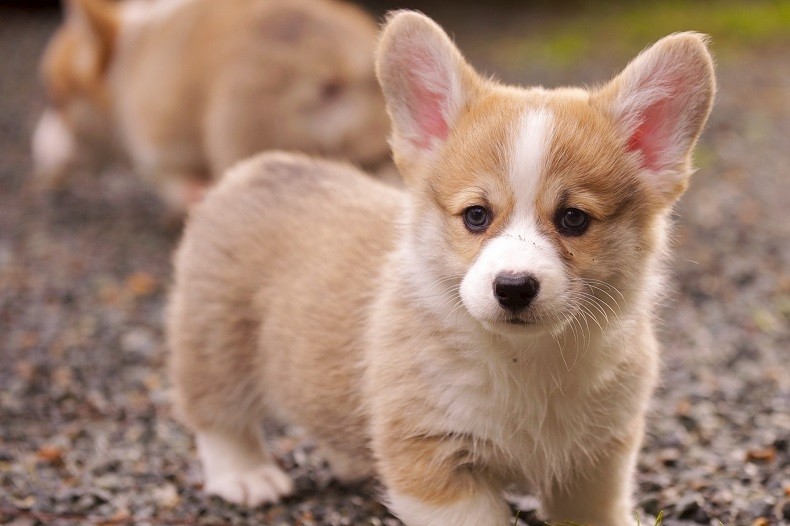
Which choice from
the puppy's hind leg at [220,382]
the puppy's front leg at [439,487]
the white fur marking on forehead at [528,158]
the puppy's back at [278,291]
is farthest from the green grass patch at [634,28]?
the puppy's front leg at [439,487]

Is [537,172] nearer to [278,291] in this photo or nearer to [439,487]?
[439,487]

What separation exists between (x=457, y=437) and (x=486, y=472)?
6.1 inches

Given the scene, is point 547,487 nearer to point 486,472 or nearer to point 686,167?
point 486,472

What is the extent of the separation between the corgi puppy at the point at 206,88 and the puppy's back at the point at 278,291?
2.38 m

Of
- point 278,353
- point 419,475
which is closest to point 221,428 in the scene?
point 278,353

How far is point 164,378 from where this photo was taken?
15.7 ft

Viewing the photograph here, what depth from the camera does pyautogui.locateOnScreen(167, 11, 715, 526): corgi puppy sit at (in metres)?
2.73

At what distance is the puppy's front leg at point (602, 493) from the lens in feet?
10.1

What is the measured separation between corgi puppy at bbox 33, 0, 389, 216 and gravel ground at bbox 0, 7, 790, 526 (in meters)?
0.49

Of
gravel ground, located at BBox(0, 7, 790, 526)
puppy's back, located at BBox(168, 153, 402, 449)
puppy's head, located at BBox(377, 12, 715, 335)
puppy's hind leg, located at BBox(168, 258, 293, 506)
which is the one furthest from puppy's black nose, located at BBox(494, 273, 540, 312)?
puppy's hind leg, located at BBox(168, 258, 293, 506)

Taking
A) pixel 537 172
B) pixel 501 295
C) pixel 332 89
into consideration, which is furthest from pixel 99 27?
pixel 501 295

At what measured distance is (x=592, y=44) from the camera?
1229 cm

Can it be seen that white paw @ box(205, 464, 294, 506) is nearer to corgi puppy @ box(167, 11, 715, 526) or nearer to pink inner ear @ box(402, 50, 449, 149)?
corgi puppy @ box(167, 11, 715, 526)

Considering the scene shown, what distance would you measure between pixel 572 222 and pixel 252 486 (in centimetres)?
153
